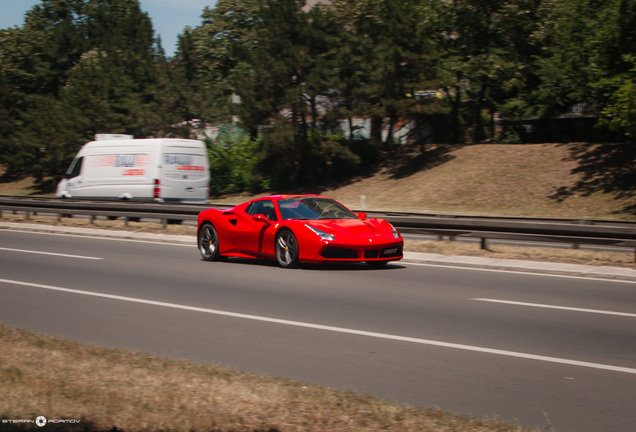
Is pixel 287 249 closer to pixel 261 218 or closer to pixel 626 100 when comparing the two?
pixel 261 218

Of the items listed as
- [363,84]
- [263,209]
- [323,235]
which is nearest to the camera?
[323,235]

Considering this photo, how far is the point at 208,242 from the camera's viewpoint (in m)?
14.2

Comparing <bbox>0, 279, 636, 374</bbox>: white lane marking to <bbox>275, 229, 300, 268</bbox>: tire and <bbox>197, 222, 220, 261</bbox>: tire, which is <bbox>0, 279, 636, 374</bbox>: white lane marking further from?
<bbox>197, 222, 220, 261</bbox>: tire

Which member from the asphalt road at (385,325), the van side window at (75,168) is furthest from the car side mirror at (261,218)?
the van side window at (75,168)

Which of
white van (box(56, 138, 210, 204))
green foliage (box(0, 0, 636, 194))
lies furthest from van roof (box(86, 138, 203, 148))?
green foliage (box(0, 0, 636, 194))

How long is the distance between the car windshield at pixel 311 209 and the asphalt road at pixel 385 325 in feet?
3.14

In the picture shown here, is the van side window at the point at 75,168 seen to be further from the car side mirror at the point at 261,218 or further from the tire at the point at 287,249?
the tire at the point at 287,249

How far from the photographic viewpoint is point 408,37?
134 feet

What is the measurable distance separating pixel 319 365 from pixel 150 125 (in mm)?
43409

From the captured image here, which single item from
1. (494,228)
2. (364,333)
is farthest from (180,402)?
(494,228)

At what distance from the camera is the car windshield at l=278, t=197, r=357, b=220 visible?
12.7 m

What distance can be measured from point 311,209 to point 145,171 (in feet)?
48.7

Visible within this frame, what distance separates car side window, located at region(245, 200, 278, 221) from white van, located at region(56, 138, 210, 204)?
13163 millimetres

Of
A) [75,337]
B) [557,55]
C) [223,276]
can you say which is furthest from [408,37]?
[75,337]
